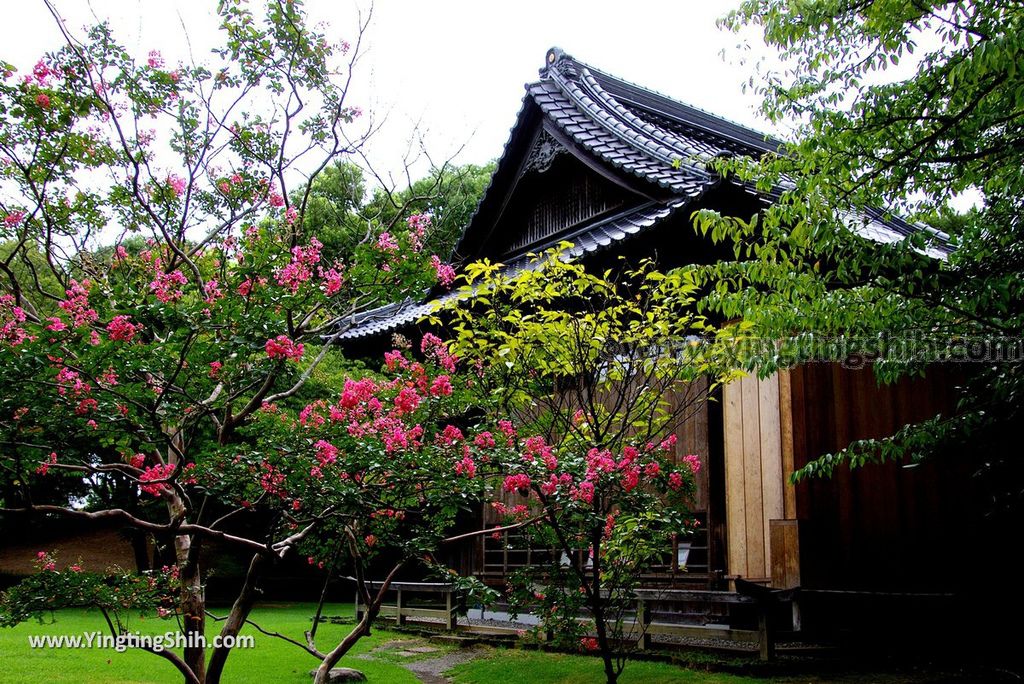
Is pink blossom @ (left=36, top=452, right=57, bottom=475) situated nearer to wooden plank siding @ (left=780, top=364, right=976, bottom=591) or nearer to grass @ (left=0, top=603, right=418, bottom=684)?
grass @ (left=0, top=603, right=418, bottom=684)

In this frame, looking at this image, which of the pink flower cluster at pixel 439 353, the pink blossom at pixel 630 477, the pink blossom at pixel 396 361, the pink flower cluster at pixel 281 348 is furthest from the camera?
the pink flower cluster at pixel 439 353

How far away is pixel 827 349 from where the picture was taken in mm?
4836

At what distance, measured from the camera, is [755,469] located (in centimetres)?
673

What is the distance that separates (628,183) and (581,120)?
2096 mm

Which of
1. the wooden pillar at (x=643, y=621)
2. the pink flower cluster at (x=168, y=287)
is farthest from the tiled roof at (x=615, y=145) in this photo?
the wooden pillar at (x=643, y=621)

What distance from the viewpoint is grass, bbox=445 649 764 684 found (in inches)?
235

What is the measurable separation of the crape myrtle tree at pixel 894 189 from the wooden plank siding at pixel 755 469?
Answer: 1606mm

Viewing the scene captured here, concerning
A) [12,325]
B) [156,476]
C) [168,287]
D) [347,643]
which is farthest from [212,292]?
[347,643]

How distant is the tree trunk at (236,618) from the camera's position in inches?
187

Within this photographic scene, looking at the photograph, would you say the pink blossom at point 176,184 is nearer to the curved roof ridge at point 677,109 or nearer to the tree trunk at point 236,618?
the tree trunk at point 236,618

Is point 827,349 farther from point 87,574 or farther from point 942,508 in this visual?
point 87,574

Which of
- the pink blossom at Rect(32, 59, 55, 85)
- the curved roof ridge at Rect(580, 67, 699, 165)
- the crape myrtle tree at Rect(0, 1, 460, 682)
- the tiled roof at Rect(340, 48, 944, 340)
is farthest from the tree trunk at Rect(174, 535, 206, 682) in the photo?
the curved roof ridge at Rect(580, 67, 699, 165)

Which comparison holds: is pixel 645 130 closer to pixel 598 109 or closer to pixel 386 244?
pixel 598 109

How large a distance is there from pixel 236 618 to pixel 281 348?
6.03 ft
